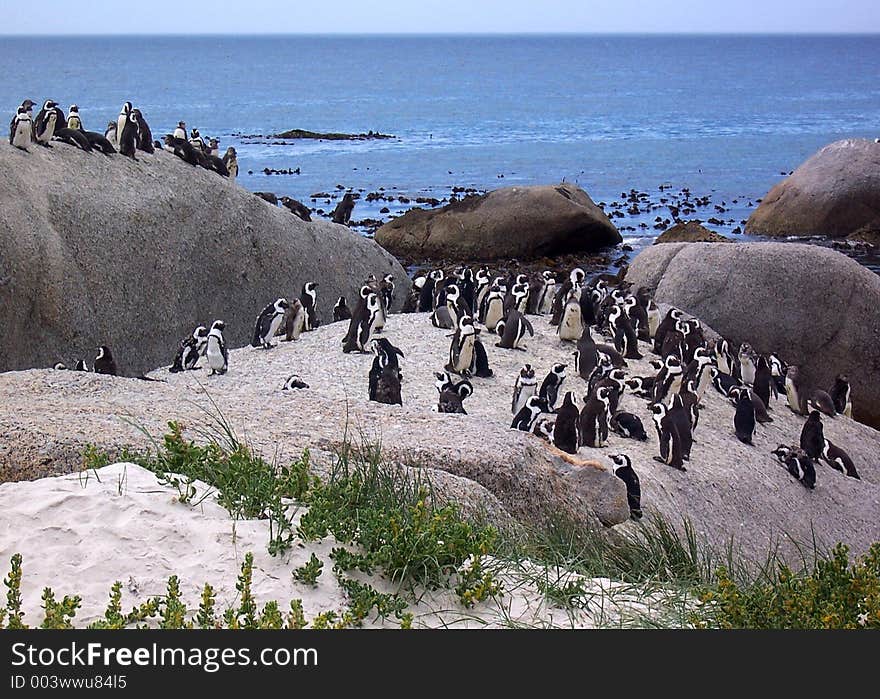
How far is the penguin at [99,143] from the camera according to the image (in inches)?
583

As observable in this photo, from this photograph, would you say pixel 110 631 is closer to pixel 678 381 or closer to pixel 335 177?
pixel 678 381

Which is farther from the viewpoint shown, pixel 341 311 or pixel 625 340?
pixel 341 311

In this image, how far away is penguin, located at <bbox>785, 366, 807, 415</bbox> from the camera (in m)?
12.3

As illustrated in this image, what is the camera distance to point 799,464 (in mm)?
10164

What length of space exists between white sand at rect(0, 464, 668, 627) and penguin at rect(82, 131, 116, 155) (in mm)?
10962

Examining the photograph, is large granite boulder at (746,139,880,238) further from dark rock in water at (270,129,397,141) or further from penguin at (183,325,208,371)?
dark rock in water at (270,129,397,141)

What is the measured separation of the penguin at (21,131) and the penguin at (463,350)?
617cm

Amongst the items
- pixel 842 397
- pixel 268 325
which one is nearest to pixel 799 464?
pixel 842 397

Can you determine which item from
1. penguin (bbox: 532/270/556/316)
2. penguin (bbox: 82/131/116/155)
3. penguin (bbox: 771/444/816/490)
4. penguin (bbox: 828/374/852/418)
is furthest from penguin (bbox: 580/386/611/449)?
penguin (bbox: 82/131/116/155)

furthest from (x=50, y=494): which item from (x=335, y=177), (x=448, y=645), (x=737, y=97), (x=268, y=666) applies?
(x=737, y=97)

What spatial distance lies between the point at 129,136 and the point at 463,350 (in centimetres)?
641

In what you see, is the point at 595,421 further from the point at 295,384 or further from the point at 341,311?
the point at 341,311

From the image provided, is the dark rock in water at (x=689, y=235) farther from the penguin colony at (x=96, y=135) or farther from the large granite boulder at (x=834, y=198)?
the penguin colony at (x=96, y=135)

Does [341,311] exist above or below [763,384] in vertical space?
below
